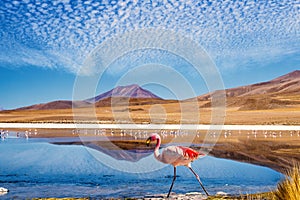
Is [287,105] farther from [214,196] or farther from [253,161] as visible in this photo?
[214,196]

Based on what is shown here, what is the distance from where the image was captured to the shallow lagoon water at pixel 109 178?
7.44m

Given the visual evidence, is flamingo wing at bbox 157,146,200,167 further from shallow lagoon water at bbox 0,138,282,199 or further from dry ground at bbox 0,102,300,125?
dry ground at bbox 0,102,300,125

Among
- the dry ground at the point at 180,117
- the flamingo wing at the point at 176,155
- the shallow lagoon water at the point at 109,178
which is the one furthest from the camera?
the dry ground at the point at 180,117

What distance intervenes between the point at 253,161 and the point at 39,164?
6195mm

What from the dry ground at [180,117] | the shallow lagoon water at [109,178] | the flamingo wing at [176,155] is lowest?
the shallow lagoon water at [109,178]

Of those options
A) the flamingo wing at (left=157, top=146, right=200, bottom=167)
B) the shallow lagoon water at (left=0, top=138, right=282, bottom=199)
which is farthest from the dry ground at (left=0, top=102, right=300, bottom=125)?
the flamingo wing at (left=157, top=146, right=200, bottom=167)

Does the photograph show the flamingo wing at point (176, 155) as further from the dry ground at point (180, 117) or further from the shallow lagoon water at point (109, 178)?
the dry ground at point (180, 117)

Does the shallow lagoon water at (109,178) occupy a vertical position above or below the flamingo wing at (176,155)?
below

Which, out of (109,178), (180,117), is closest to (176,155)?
(109,178)

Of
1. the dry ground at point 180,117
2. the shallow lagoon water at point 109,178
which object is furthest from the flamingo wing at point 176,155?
the dry ground at point 180,117

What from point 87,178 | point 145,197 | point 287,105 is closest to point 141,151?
point 87,178

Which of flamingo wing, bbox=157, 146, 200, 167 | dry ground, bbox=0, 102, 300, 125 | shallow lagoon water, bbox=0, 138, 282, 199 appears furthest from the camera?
dry ground, bbox=0, 102, 300, 125

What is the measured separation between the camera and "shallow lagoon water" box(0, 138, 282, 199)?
7438 millimetres

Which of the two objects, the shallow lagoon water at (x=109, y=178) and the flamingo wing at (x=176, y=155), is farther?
the shallow lagoon water at (x=109, y=178)
